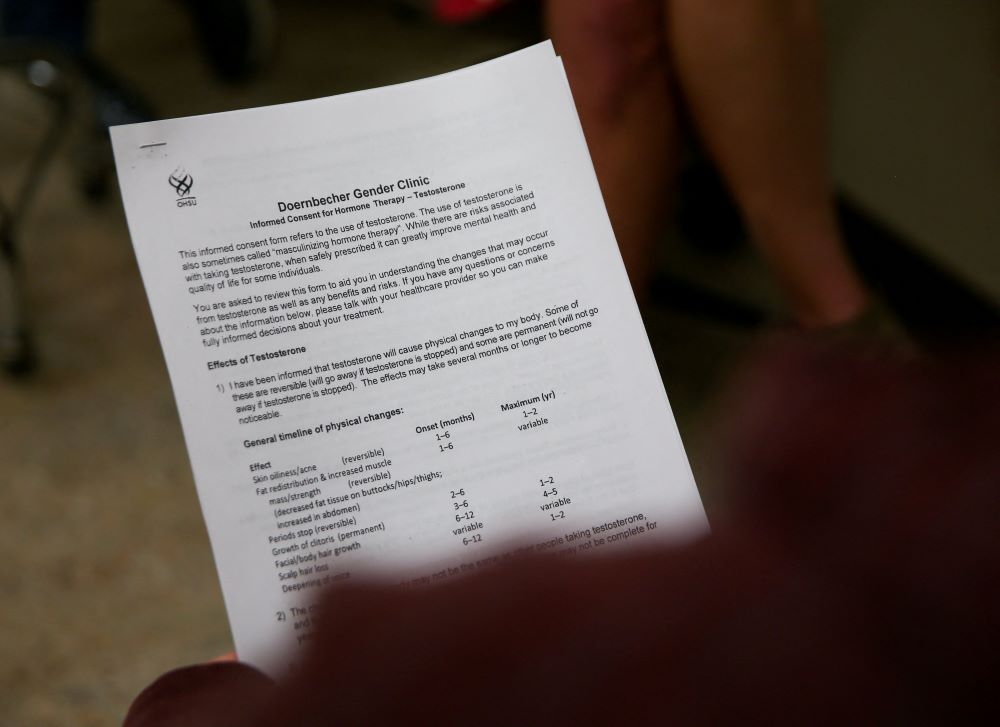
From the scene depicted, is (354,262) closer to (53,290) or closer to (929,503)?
(929,503)

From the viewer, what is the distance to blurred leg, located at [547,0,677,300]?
680 millimetres

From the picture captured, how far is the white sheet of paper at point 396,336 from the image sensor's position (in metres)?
0.46

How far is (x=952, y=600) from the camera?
0.19 m

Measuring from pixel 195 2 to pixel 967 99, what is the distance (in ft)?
3.62

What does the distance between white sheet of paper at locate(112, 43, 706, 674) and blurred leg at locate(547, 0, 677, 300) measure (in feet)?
0.49

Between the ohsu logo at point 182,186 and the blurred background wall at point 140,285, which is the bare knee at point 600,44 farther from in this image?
the ohsu logo at point 182,186

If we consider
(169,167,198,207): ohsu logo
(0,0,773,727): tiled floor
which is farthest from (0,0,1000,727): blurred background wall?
(169,167,198,207): ohsu logo

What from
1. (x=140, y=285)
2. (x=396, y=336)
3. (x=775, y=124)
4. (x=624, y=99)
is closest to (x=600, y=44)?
(x=624, y=99)

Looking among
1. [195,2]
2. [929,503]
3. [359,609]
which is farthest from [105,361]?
[929,503]

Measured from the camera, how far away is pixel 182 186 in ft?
1.65

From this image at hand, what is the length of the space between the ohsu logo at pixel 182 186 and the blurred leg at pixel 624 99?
32 cm

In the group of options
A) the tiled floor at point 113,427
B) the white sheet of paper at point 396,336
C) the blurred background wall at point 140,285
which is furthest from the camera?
the tiled floor at point 113,427

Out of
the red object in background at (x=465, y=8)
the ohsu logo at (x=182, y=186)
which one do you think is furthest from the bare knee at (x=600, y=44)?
the ohsu logo at (x=182, y=186)

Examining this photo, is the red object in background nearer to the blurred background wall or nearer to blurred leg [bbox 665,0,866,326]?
the blurred background wall
